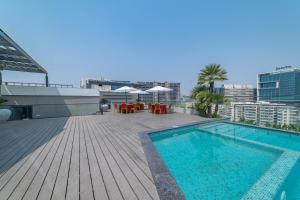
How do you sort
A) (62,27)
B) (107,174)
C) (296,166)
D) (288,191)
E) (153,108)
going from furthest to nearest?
(153,108), (62,27), (296,166), (288,191), (107,174)

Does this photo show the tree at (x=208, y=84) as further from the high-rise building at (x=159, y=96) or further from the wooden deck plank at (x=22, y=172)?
the wooden deck plank at (x=22, y=172)

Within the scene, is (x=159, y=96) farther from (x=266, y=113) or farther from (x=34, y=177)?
(x=34, y=177)

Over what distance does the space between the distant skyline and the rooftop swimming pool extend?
4.11 metres

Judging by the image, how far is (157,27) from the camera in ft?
32.9

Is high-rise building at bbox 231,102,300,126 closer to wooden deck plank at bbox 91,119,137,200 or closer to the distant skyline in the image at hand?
the distant skyline

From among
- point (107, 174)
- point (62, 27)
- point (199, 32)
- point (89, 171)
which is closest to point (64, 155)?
point (89, 171)

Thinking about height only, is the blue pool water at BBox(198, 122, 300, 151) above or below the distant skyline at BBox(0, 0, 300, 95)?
below

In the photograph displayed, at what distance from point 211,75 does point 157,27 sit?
211 inches

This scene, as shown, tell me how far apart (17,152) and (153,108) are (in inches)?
293

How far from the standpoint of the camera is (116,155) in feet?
9.00

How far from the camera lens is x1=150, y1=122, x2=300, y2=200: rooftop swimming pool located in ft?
7.52

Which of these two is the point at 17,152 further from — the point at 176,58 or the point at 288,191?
the point at 176,58

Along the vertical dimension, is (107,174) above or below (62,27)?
below

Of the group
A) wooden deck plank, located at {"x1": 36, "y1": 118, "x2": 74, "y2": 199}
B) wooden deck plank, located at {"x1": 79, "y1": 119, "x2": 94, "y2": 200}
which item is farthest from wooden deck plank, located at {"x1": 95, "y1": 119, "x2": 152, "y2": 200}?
wooden deck plank, located at {"x1": 36, "y1": 118, "x2": 74, "y2": 199}
